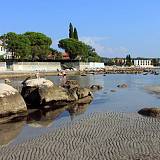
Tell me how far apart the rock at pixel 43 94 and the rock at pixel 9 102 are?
4351 mm

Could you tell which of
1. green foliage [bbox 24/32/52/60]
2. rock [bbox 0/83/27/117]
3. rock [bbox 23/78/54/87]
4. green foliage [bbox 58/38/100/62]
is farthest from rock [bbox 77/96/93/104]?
green foliage [bbox 58/38/100/62]

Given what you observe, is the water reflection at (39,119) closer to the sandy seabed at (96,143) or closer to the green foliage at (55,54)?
the sandy seabed at (96,143)

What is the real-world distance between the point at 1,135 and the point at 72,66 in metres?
133

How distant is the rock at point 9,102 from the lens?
25.4 meters

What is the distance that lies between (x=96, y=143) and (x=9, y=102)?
32.5ft

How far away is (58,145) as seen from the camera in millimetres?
17531

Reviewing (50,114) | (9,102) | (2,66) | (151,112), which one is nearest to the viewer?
(9,102)

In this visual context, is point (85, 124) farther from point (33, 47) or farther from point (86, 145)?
point (33, 47)

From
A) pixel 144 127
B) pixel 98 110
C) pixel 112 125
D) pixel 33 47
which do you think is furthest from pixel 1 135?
pixel 33 47

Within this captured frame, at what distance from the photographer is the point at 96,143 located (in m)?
17.6

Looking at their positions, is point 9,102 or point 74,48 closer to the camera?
point 9,102

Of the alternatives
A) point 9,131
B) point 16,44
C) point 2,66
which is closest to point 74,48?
point 16,44

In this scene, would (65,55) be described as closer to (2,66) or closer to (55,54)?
(55,54)

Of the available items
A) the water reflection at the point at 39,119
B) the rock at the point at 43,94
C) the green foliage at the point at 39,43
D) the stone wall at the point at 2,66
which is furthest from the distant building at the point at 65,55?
the water reflection at the point at 39,119
